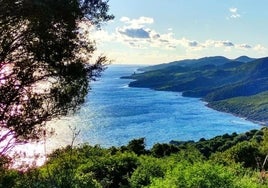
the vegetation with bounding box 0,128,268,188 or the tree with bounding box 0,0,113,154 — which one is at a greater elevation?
the tree with bounding box 0,0,113,154

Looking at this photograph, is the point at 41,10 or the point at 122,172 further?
the point at 122,172

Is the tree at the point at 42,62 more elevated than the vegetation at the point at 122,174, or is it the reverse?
the tree at the point at 42,62

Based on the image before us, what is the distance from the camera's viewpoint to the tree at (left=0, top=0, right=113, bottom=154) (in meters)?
12.4

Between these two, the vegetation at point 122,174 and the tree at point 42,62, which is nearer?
the tree at point 42,62

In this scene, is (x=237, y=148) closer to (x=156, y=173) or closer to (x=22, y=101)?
(x=156, y=173)

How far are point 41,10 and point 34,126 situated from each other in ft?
14.1

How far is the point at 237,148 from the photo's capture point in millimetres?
62094

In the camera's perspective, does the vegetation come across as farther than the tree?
Yes

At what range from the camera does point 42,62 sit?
44.7 ft

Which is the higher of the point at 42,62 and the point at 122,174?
the point at 42,62

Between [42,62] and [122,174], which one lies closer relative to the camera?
[42,62]

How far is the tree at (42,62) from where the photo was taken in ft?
40.5

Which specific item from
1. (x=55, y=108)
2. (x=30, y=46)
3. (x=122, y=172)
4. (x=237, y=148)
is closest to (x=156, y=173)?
(x=122, y=172)

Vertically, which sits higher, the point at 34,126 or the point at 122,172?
the point at 34,126
